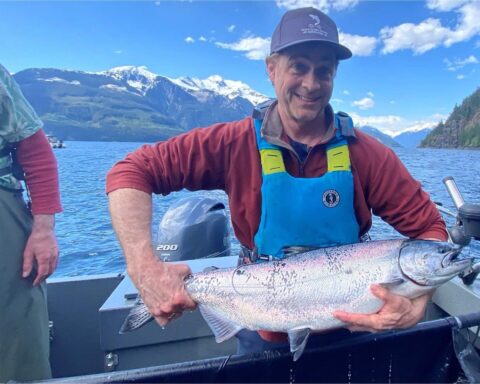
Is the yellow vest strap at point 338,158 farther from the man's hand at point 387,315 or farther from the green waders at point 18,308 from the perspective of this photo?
the green waders at point 18,308

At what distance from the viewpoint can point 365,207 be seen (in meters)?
2.83

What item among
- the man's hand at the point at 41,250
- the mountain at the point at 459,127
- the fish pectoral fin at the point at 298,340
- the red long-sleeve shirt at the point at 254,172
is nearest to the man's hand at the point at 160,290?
the red long-sleeve shirt at the point at 254,172

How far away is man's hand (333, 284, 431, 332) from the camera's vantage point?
2.30m

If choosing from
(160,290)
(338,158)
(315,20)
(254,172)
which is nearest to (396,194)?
(338,158)

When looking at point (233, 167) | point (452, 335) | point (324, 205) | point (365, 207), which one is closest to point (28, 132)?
point (233, 167)

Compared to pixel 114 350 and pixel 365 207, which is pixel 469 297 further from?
pixel 114 350

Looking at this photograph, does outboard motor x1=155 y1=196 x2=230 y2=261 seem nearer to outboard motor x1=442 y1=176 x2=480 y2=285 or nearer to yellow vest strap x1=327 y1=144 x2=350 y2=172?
outboard motor x1=442 y1=176 x2=480 y2=285

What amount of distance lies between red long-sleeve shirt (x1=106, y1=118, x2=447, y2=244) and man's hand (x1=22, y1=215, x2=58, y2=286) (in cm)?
88

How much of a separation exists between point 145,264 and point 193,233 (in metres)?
3.20

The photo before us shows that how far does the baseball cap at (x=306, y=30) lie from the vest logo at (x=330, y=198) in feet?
3.31

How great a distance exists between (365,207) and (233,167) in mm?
999

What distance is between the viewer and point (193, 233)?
5.57 metres

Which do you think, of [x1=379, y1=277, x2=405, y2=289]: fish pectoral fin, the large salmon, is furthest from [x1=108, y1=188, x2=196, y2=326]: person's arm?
[x1=379, y1=277, x2=405, y2=289]: fish pectoral fin

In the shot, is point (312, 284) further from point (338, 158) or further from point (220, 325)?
point (338, 158)
